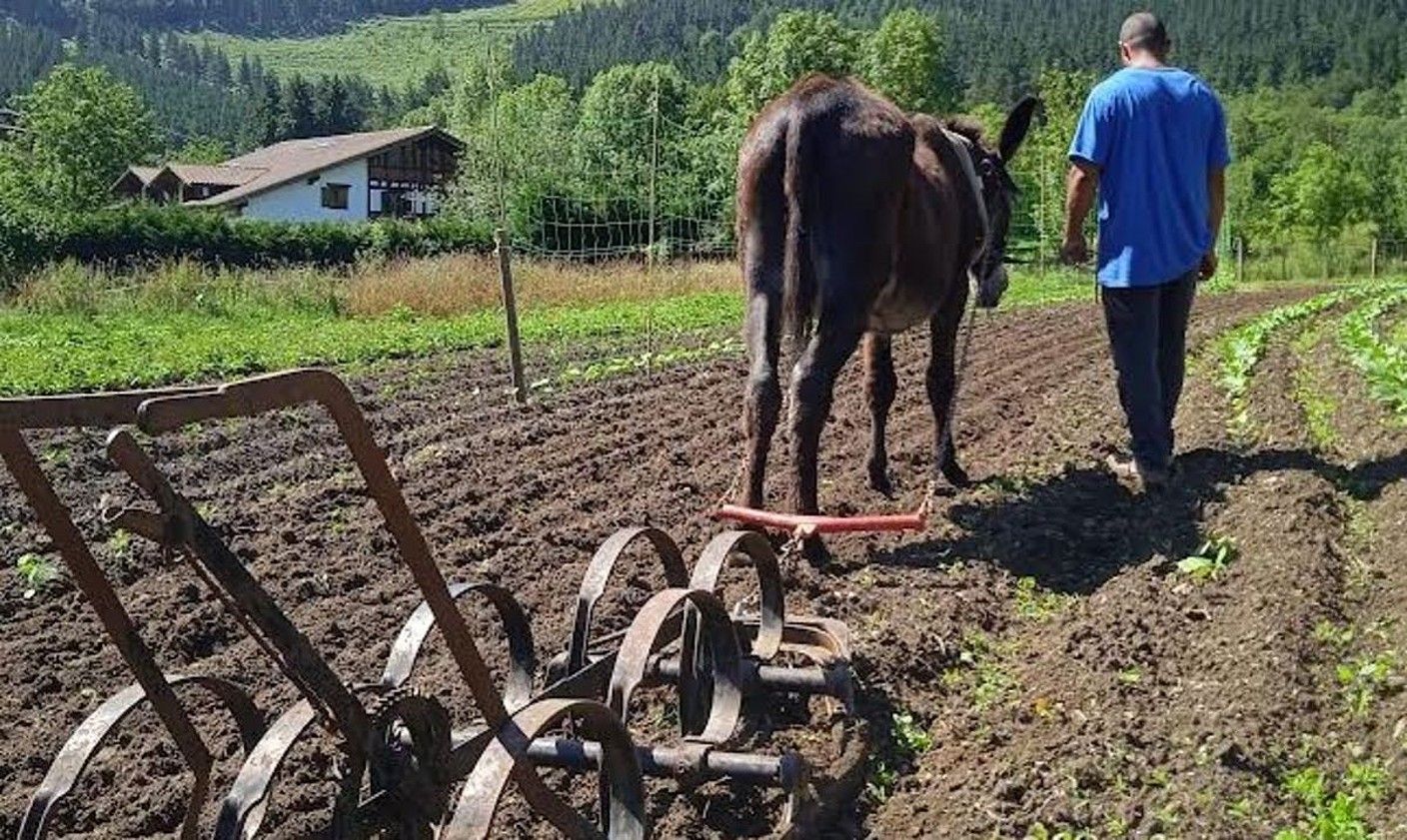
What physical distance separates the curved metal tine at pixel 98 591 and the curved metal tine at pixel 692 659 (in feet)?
3.38

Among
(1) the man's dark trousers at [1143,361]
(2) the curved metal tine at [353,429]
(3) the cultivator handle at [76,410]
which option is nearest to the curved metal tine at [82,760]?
(2) the curved metal tine at [353,429]

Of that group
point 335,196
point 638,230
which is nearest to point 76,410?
point 638,230

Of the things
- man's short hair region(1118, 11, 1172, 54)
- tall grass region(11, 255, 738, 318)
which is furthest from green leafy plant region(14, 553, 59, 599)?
tall grass region(11, 255, 738, 318)

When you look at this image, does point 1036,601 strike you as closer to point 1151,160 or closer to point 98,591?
point 1151,160

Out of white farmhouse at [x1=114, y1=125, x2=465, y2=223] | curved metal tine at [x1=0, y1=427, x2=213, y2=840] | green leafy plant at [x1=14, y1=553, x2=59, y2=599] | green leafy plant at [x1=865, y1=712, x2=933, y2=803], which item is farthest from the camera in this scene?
white farmhouse at [x1=114, y1=125, x2=465, y2=223]

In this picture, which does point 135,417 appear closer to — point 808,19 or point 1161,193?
point 1161,193

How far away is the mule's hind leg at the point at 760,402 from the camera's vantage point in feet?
21.6

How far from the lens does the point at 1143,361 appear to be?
Result: 297 inches

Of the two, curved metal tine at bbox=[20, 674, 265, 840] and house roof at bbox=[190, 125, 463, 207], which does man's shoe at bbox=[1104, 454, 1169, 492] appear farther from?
house roof at bbox=[190, 125, 463, 207]

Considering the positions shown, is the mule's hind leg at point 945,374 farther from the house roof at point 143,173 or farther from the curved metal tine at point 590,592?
the house roof at point 143,173

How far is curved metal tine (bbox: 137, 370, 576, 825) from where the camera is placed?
8.98 ft

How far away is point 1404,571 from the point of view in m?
5.76

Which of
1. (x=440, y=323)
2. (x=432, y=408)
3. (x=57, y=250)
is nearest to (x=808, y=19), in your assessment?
(x=57, y=250)

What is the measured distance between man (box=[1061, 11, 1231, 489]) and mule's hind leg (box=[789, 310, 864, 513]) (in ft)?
5.52
